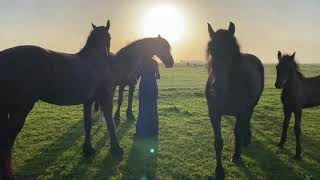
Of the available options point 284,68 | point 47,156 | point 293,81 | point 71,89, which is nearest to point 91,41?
point 71,89

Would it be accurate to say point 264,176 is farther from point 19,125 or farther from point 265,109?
point 265,109

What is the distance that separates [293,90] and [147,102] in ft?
14.3

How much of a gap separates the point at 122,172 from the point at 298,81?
19.0ft

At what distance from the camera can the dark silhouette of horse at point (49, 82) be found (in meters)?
6.52

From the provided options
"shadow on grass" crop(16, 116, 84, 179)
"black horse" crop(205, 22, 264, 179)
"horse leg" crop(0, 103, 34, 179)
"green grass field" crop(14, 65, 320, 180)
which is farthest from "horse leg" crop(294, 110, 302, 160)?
"horse leg" crop(0, 103, 34, 179)

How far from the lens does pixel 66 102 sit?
26.5 ft

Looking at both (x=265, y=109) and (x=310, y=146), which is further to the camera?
(x=265, y=109)

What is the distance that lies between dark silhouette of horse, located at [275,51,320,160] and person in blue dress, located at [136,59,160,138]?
3716 mm

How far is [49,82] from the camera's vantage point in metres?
7.30

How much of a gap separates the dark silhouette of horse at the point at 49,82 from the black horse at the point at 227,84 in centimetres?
276

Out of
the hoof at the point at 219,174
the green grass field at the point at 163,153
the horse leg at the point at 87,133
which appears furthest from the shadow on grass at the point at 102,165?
the hoof at the point at 219,174

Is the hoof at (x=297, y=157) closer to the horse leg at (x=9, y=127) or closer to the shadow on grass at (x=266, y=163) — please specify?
the shadow on grass at (x=266, y=163)

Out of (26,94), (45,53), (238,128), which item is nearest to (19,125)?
(26,94)

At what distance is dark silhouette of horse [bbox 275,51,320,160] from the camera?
387 inches
